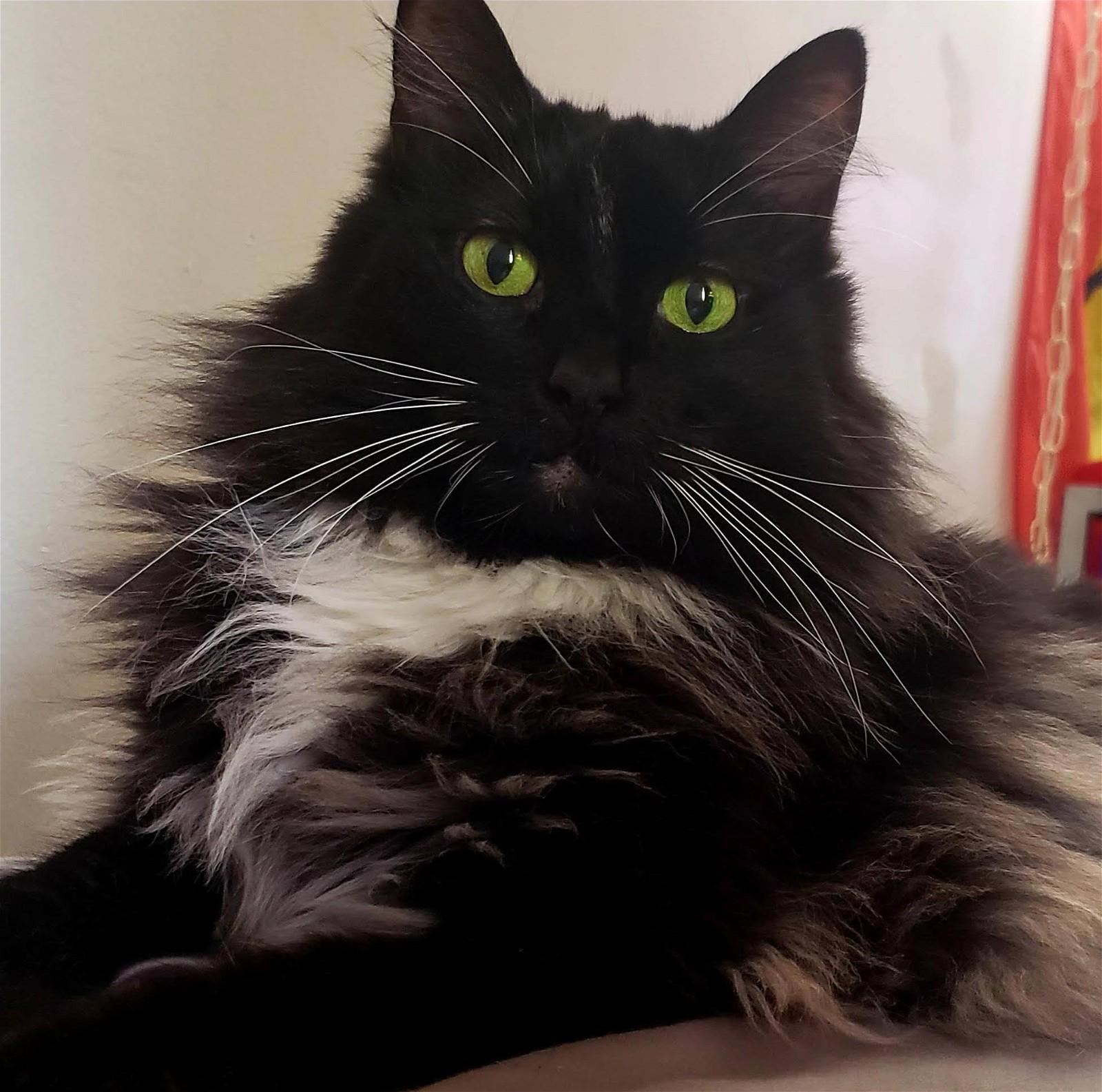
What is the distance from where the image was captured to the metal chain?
1960 mm

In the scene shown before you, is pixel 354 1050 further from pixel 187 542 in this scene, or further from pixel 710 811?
pixel 187 542

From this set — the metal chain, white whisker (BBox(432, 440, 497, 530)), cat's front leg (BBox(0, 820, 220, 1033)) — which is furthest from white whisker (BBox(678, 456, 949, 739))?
the metal chain

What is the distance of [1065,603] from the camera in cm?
129

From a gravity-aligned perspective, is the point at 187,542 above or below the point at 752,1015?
above

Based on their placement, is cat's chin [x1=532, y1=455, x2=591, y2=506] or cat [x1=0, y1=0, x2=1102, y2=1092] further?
cat's chin [x1=532, y1=455, x2=591, y2=506]

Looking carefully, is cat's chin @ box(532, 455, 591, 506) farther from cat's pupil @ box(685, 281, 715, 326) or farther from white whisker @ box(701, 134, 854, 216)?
white whisker @ box(701, 134, 854, 216)

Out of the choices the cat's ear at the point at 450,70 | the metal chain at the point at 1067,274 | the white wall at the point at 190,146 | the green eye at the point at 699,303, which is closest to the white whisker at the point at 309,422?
the green eye at the point at 699,303

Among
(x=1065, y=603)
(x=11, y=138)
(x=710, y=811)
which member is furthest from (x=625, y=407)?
(x=11, y=138)

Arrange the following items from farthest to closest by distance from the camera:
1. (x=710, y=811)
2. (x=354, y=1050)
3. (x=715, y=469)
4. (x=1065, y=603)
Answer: (x=1065, y=603)
(x=715, y=469)
(x=710, y=811)
(x=354, y=1050)

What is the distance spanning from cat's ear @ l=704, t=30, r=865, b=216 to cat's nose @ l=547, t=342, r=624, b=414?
270 mm

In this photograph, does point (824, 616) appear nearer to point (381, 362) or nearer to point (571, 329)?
point (571, 329)

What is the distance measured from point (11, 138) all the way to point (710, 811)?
1.46 meters

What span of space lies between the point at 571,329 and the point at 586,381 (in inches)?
2.5

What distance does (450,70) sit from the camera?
1.00m
